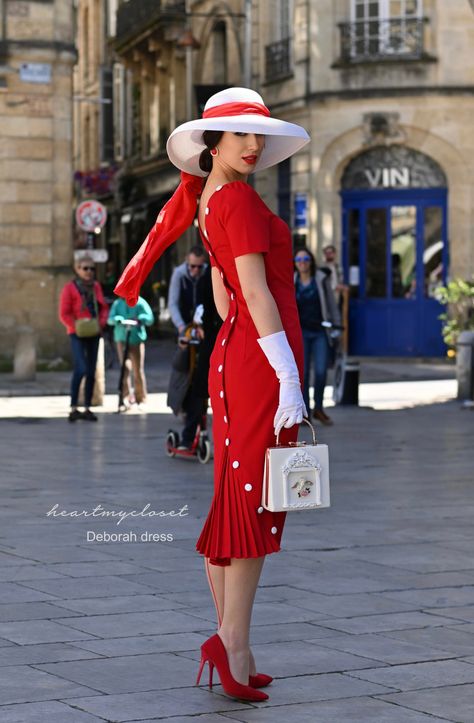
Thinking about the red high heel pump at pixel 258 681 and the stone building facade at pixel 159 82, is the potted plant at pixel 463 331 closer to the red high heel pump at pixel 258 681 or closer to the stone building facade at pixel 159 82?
the red high heel pump at pixel 258 681

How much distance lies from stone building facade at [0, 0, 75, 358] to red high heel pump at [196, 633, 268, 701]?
70.3 ft

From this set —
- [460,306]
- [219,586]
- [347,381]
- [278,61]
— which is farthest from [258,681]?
[278,61]

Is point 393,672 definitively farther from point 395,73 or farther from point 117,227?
point 117,227

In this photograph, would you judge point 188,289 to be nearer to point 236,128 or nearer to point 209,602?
point 209,602

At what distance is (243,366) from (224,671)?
0.99 metres

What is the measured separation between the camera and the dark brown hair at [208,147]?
5.84m

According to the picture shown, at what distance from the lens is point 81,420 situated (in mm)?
17734

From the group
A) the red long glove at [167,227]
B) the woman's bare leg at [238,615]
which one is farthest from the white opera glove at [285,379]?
the red long glove at [167,227]

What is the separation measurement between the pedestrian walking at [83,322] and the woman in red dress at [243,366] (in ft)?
38.3

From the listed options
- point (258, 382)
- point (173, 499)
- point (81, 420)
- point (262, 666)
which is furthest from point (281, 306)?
point (81, 420)

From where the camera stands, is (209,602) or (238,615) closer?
(238,615)

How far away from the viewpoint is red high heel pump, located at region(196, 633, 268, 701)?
5605 millimetres

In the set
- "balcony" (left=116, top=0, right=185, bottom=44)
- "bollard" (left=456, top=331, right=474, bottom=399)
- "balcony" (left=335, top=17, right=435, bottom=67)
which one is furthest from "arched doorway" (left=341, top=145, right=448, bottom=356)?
"balcony" (left=116, top=0, right=185, bottom=44)

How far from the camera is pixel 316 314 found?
55.5ft
